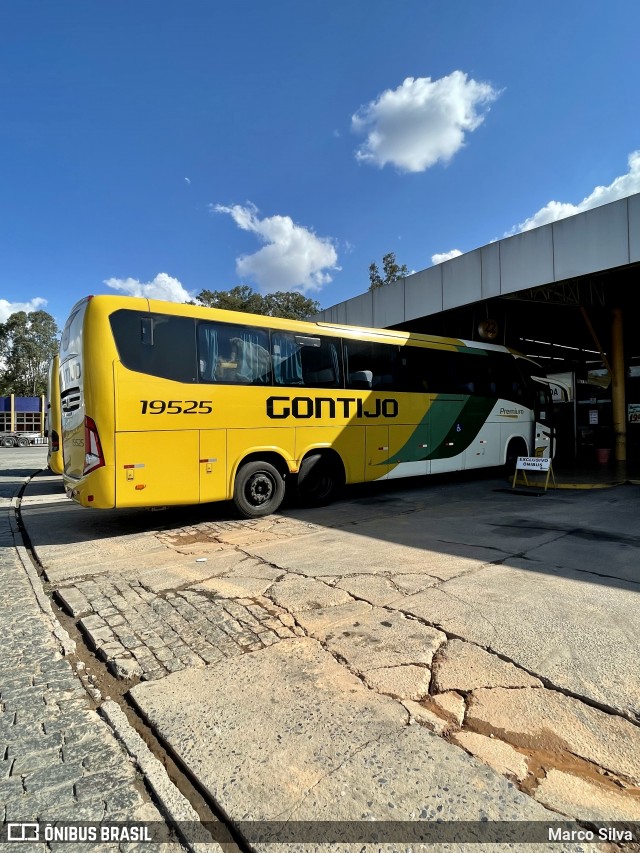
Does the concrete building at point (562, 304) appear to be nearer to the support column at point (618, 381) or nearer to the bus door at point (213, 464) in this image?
the support column at point (618, 381)

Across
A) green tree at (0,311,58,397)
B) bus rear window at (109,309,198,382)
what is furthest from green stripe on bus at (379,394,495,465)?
green tree at (0,311,58,397)

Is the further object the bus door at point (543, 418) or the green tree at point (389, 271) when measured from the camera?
the green tree at point (389, 271)

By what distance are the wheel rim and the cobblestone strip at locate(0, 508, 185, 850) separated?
437 cm

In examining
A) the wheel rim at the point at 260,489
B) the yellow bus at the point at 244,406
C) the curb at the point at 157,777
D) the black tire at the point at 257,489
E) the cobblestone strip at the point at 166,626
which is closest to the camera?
the curb at the point at 157,777

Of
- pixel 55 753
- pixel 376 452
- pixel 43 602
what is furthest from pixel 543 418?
pixel 55 753

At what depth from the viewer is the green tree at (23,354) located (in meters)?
58.5

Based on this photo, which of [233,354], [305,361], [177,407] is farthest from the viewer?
[305,361]

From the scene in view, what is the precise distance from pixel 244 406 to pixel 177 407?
1115 mm

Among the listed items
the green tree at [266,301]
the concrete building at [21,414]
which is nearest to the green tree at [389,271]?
the green tree at [266,301]

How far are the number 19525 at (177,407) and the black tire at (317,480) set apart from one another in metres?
2.18

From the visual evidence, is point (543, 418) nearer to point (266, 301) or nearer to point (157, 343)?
point (157, 343)

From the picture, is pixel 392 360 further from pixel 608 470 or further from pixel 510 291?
pixel 608 470

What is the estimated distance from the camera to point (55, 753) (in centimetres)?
230

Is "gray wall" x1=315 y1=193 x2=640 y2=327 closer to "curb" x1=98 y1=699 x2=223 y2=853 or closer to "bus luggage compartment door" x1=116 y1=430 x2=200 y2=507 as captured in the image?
"bus luggage compartment door" x1=116 y1=430 x2=200 y2=507
